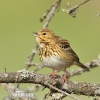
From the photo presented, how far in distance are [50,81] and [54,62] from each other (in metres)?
1.60

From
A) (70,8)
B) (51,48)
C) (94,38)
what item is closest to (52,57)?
(51,48)

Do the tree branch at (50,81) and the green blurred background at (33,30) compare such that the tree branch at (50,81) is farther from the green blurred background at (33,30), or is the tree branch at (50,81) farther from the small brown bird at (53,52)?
the green blurred background at (33,30)

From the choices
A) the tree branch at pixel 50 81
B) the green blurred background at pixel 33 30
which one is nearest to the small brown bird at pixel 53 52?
the tree branch at pixel 50 81

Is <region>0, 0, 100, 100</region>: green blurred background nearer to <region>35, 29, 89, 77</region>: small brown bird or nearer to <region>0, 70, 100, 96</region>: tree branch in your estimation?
<region>35, 29, 89, 77</region>: small brown bird

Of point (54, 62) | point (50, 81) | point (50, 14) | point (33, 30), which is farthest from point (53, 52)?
point (33, 30)

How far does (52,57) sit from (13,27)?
7252 millimetres

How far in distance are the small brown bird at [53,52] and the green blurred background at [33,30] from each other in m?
2.91

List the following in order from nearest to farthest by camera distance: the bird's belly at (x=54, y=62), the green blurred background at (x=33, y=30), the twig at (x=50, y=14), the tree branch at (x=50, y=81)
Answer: the tree branch at (x=50, y=81) < the bird's belly at (x=54, y=62) < the twig at (x=50, y=14) < the green blurred background at (x=33, y=30)

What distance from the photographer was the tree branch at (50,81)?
20.5ft

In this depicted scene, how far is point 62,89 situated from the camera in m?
6.50

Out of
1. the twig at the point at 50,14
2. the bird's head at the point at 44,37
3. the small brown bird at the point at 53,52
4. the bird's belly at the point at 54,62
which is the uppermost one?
the twig at the point at 50,14

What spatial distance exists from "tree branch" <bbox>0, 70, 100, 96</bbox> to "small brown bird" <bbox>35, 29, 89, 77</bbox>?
1320 millimetres

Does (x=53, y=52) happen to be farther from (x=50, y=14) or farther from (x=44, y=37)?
(x=50, y=14)

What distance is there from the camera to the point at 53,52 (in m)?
8.11
